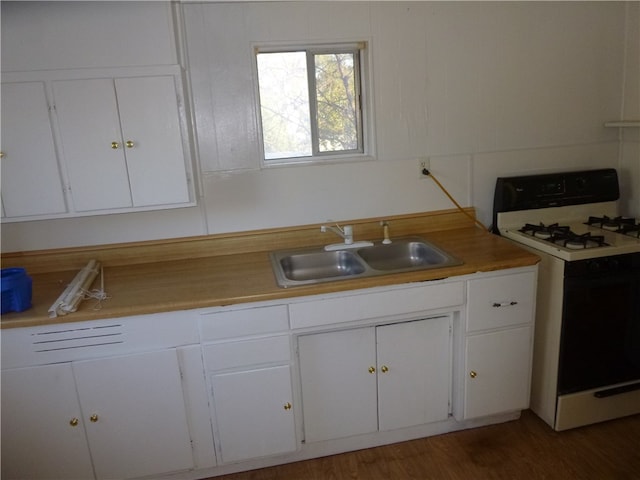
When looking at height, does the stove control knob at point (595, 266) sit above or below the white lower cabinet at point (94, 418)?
above

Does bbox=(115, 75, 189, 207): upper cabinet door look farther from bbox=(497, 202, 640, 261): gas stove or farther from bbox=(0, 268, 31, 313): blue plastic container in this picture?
bbox=(497, 202, 640, 261): gas stove

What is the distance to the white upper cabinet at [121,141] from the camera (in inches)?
76.2

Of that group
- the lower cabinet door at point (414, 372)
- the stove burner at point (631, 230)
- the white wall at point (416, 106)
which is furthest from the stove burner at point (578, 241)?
the lower cabinet door at point (414, 372)

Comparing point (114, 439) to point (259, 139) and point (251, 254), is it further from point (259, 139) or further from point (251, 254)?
point (259, 139)

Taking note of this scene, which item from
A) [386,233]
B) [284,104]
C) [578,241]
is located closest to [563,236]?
[578,241]

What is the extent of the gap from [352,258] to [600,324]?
1178mm

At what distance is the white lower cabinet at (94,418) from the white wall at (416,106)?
714 millimetres

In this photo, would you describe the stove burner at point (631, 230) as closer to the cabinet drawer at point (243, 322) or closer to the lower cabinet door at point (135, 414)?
the cabinet drawer at point (243, 322)

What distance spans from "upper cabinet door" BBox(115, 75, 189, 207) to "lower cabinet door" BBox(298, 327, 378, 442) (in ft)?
2.88

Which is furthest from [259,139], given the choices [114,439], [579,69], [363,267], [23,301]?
[579,69]

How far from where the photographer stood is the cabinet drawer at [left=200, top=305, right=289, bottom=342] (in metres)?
1.90

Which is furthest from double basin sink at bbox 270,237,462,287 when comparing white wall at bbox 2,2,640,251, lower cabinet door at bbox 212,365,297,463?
lower cabinet door at bbox 212,365,297,463

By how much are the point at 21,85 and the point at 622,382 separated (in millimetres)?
2951

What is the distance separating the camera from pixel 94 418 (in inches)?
74.9
